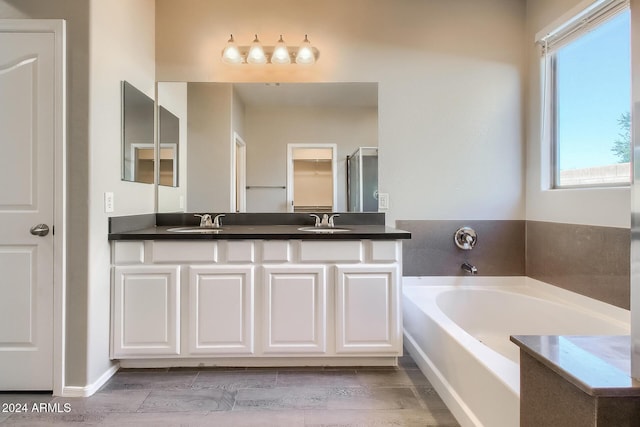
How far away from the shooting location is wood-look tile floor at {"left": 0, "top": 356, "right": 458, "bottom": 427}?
1.74 meters

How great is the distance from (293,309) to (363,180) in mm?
1118

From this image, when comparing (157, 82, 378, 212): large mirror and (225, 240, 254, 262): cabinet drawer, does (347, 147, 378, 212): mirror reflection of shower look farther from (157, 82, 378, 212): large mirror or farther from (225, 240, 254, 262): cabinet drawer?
(225, 240, 254, 262): cabinet drawer

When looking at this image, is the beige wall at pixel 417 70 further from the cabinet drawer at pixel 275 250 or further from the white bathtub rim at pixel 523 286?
the cabinet drawer at pixel 275 250

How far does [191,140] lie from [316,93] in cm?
101

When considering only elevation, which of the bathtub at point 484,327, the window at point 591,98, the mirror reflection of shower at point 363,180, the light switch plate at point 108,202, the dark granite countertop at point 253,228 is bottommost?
the bathtub at point 484,327

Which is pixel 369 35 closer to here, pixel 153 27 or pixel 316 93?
pixel 316 93

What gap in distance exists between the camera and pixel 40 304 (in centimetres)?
194

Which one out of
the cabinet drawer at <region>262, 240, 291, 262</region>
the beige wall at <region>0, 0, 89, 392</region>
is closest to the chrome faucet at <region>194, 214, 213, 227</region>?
the cabinet drawer at <region>262, 240, 291, 262</region>

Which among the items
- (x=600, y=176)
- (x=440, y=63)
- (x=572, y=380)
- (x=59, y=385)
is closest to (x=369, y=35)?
(x=440, y=63)

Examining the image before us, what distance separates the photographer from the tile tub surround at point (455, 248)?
278 cm

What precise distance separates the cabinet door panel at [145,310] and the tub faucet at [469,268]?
6.61ft

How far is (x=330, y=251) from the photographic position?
2.20 m

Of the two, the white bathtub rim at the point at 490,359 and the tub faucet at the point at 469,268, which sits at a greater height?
the tub faucet at the point at 469,268

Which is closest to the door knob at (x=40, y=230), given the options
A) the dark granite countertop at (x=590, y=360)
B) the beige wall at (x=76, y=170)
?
the beige wall at (x=76, y=170)
